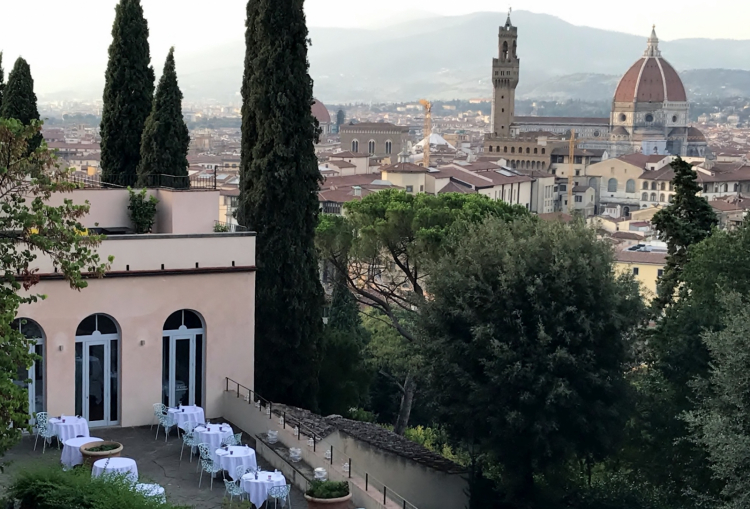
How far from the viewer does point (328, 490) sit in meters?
9.40

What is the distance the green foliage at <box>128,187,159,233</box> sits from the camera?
43.5 feet

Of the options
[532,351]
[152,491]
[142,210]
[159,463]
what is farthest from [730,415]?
[142,210]

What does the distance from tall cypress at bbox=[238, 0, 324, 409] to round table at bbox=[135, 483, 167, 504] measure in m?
5.54

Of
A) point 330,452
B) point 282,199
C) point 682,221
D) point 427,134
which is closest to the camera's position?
point 330,452

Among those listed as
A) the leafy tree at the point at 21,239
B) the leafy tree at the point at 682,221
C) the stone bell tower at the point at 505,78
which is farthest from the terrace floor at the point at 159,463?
the stone bell tower at the point at 505,78

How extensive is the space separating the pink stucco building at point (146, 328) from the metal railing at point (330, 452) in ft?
1.68

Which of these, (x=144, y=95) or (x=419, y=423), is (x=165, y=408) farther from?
(x=419, y=423)

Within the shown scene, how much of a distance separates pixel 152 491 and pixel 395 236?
1175 cm

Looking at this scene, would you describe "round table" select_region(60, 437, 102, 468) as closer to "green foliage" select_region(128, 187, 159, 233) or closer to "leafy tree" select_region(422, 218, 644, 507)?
"green foliage" select_region(128, 187, 159, 233)

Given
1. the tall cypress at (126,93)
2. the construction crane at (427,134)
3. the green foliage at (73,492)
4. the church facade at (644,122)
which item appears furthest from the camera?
the church facade at (644,122)

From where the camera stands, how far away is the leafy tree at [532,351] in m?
12.7

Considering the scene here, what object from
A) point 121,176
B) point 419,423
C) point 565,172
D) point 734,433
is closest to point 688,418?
point 734,433

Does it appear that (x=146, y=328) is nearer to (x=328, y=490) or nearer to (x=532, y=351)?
(x=328, y=490)

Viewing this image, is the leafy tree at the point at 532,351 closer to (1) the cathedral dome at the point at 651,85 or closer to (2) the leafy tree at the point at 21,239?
(2) the leafy tree at the point at 21,239
